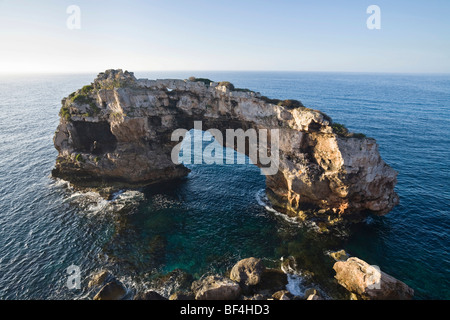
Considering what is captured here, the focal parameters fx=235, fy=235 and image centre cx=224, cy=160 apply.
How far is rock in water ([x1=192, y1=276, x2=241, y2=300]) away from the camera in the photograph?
24.3 m

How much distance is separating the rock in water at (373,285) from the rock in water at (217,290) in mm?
12604

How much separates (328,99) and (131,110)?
10618cm

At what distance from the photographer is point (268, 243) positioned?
33.5 m

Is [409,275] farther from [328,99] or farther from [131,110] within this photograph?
[328,99]

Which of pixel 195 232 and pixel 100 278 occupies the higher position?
pixel 195 232

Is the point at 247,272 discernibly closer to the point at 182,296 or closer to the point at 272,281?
the point at 272,281

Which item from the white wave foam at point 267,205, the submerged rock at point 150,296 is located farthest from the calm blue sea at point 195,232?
the submerged rock at point 150,296

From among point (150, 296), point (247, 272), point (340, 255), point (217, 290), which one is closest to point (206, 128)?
point (247, 272)

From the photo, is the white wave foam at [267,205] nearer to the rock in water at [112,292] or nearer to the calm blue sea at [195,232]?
the calm blue sea at [195,232]

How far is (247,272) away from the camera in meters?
27.0

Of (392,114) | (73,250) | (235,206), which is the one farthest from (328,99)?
(73,250)

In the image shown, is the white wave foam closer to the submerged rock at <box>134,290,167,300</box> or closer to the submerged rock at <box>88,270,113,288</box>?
the submerged rock at <box>134,290,167,300</box>

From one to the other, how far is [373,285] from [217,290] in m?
16.3

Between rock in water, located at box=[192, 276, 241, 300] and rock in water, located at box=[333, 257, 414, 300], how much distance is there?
12.6 meters
